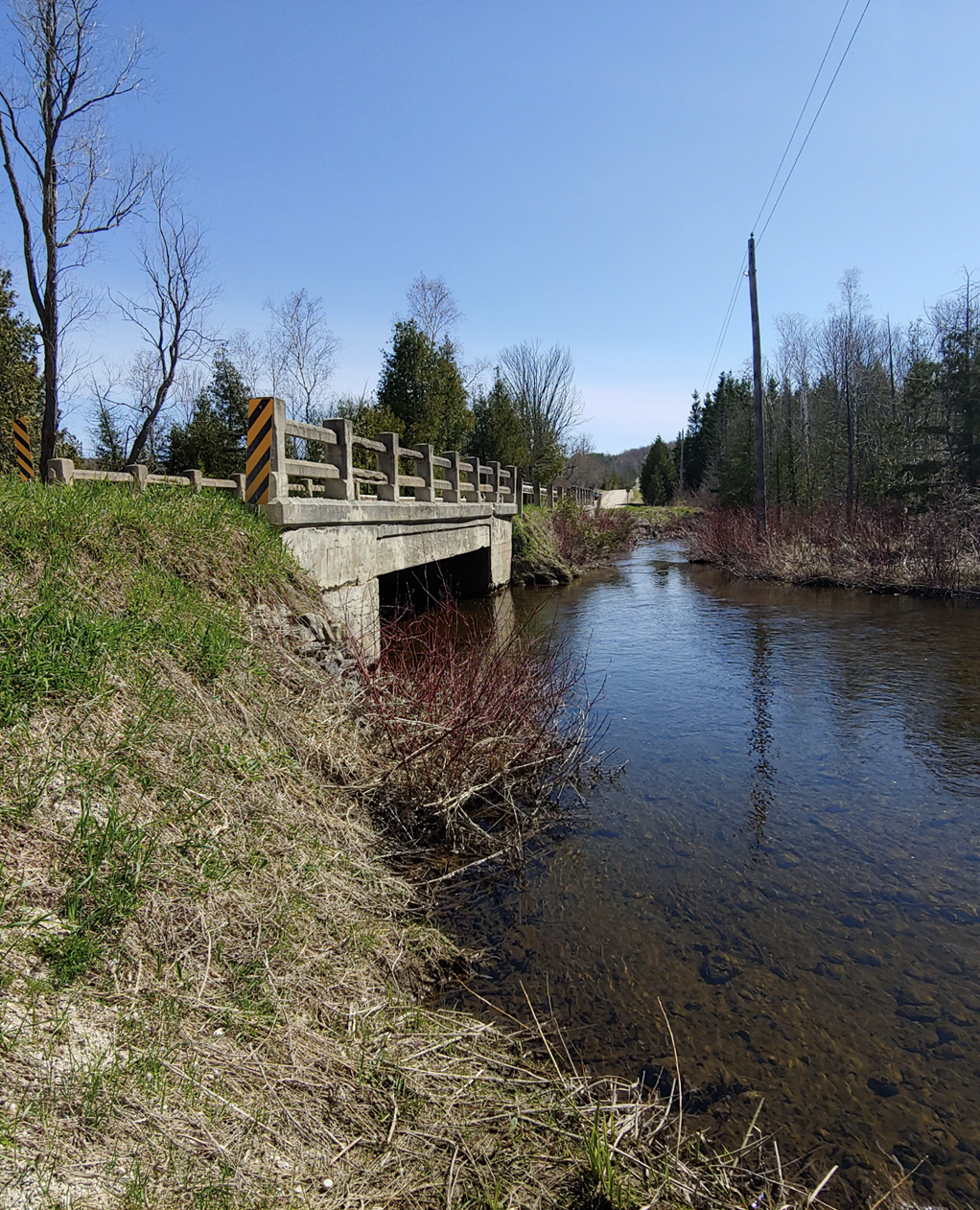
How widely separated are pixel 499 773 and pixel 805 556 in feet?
49.3

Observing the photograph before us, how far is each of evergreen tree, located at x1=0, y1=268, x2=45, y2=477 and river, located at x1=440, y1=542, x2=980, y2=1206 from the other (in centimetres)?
1535

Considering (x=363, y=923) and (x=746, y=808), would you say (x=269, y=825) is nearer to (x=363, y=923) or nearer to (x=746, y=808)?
(x=363, y=923)

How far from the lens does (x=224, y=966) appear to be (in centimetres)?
259

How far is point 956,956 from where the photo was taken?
3498 mm

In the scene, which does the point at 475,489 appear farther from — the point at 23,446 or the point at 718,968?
the point at 718,968

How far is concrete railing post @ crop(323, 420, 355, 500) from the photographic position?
798cm

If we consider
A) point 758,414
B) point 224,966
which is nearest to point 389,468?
point 224,966

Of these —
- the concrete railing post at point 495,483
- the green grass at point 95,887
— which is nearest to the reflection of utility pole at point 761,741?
the green grass at point 95,887

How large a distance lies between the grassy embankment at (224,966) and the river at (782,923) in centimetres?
32

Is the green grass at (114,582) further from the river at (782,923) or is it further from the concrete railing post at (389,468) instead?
the concrete railing post at (389,468)

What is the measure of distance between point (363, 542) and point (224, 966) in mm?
6561

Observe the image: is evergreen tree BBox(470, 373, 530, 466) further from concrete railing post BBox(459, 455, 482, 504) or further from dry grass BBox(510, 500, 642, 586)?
concrete railing post BBox(459, 455, 482, 504)

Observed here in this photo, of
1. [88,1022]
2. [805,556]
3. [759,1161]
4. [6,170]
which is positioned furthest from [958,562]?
[6,170]

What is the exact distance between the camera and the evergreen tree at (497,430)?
30859 mm
